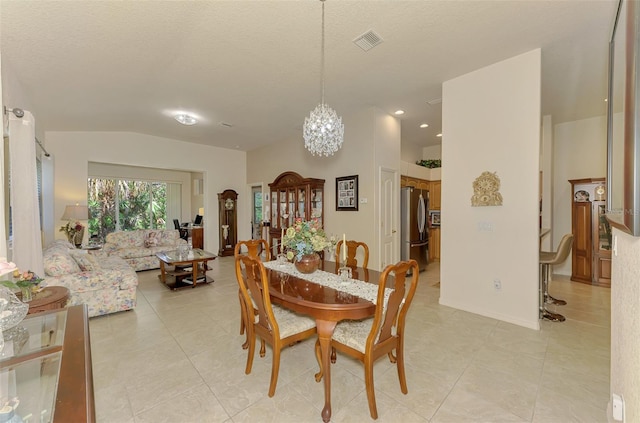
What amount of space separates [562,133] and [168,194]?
11.1 meters

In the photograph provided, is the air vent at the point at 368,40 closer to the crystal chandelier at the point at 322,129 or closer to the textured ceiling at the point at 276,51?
the textured ceiling at the point at 276,51

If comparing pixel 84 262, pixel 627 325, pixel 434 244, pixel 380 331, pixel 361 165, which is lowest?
pixel 434 244

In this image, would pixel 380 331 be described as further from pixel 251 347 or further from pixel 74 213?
pixel 74 213

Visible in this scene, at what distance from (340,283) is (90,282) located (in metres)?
3.12

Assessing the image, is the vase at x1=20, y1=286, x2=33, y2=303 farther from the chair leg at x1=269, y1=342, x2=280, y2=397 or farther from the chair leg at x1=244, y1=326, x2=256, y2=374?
the chair leg at x1=269, y1=342, x2=280, y2=397

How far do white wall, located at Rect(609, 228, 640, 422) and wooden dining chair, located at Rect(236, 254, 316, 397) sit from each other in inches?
67.4

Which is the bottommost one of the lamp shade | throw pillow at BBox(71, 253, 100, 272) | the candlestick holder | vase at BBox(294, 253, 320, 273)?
throw pillow at BBox(71, 253, 100, 272)

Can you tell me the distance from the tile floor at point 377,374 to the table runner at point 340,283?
73cm

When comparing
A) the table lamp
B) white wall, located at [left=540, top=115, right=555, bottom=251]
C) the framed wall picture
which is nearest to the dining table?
the framed wall picture

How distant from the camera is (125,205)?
28.2 feet

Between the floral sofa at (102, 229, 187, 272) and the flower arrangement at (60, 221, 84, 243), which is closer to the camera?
the flower arrangement at (60, 221, 84, 243)

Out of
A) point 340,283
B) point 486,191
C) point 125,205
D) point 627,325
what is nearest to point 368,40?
point 486,191

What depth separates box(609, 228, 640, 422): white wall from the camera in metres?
1.08

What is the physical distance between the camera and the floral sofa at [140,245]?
5.65 metres
